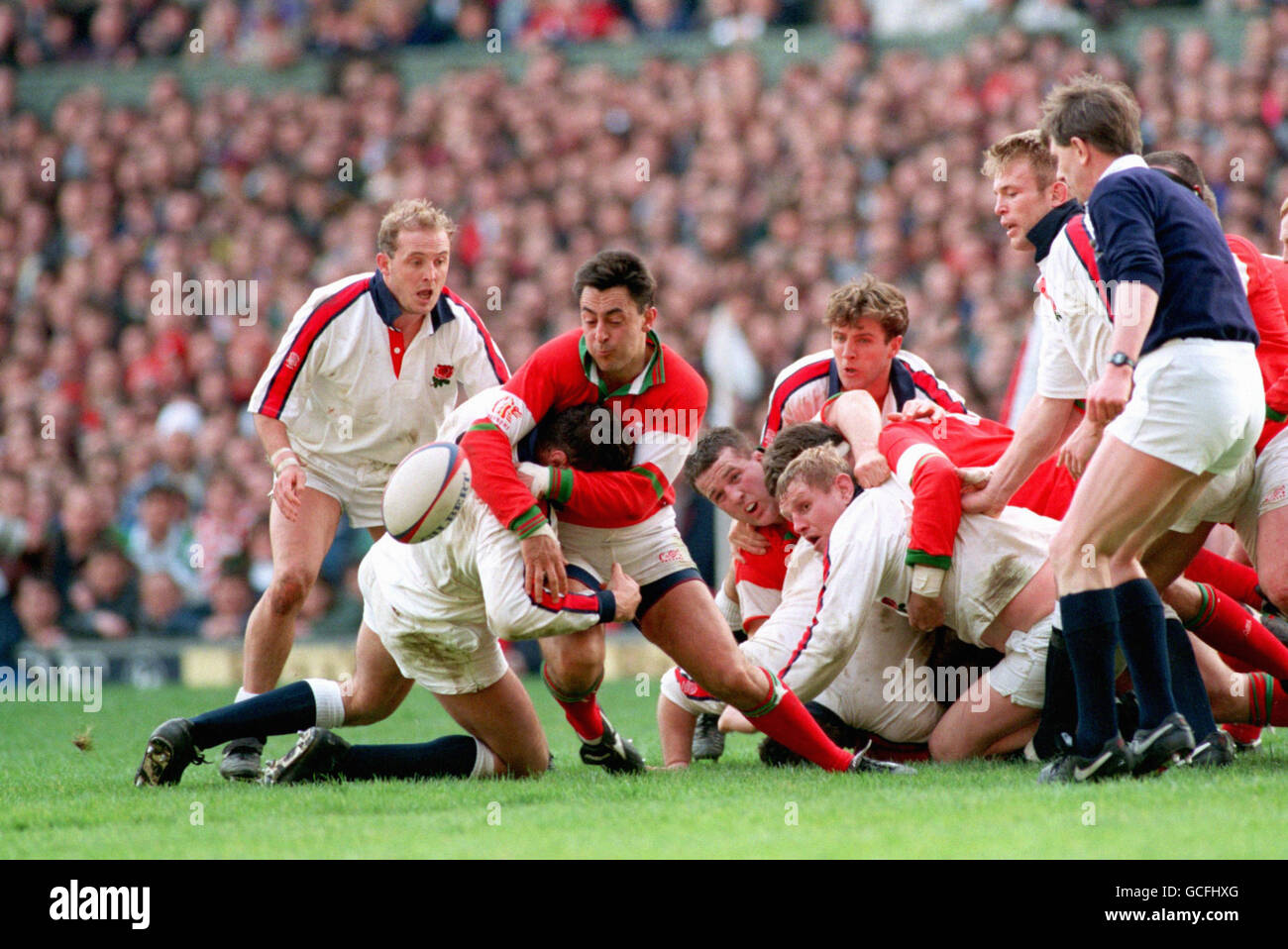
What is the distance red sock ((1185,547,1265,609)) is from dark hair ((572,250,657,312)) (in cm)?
241

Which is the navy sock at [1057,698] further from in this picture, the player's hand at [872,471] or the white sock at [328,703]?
the white sock at [328,703]

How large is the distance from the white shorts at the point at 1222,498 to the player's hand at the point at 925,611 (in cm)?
80

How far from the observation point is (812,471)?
543 cm

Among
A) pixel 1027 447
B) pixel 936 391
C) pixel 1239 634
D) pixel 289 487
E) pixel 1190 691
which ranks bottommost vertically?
pixel 1190 691

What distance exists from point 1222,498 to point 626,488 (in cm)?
196

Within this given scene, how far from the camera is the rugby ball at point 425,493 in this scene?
4.69 m

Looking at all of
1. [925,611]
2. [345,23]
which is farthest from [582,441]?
[345,23]

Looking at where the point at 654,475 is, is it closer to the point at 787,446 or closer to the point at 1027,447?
the point at 787,446

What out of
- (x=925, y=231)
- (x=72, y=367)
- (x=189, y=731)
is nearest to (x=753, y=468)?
(x=189, y=731)

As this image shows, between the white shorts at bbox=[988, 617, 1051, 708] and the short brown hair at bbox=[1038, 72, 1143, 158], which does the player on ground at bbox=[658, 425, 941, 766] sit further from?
the short brown hair at bbox=[1038, 72, 1143, 158]
